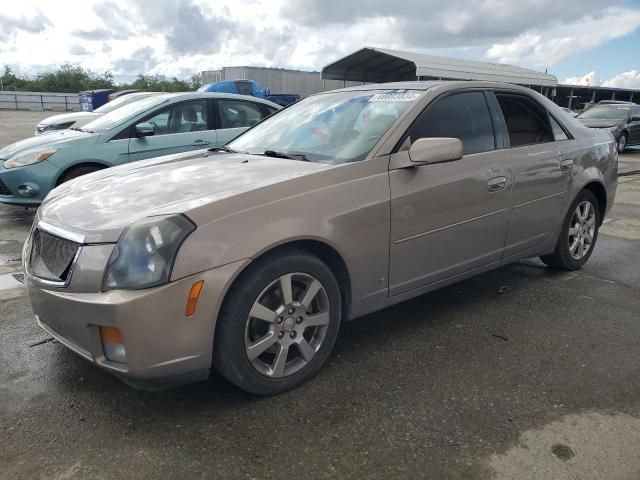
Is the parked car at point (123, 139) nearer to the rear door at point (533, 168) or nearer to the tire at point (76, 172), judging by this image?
the tire at point (76, 172)

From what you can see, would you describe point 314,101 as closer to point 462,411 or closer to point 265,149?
point 265,149

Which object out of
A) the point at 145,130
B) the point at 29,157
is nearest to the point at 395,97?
the point at 145,130

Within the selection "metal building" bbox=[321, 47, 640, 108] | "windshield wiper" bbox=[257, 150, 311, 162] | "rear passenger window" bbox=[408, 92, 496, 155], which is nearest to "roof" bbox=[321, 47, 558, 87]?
"metal building" bbox=[321, 47, 640, 108]

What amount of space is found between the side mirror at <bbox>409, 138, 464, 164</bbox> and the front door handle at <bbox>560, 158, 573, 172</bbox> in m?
1.62

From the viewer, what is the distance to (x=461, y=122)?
144 inches

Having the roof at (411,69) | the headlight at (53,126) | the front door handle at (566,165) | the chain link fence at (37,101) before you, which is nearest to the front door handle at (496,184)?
the front door handle at (566,165)

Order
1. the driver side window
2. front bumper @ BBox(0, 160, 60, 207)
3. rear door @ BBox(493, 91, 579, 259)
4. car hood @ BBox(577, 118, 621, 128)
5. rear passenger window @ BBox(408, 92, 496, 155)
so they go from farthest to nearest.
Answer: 1. car hood @ BBox(577, 118, 621, 128)
2. the driver side window
3. front bumper @ BBox(0, 160, 60, 207)
4. rear door @ BBox(493, 91, 579, 259)
5. rear passenger window @ BBox(408, 92, 496, 155)

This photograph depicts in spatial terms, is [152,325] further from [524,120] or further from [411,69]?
[411,69]

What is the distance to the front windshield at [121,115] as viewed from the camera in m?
6.64

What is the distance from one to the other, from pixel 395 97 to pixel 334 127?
1.49 ft

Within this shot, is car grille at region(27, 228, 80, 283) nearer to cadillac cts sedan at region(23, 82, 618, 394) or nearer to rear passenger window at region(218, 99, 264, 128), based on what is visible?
cadillac cts sedan at region(23, 82, 618, 394)

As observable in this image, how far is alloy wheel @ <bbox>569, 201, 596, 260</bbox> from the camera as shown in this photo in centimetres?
464

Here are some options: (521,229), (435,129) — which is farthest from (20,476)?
(521,229)

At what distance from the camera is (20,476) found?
2.14 meters
